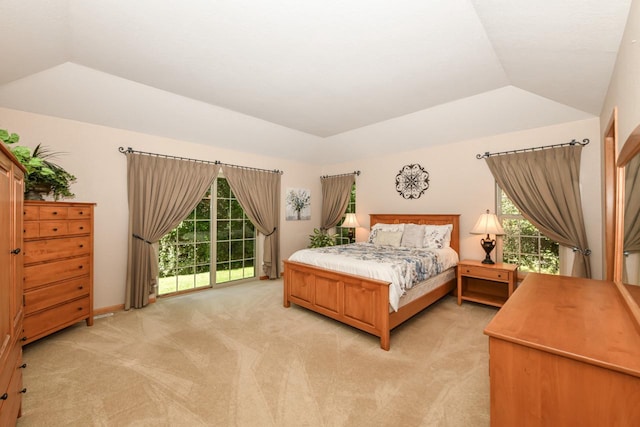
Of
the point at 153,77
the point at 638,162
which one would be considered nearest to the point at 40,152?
the point at 153,77

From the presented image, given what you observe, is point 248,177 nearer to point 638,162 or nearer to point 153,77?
point 153,77

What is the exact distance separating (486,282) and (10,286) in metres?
4.89

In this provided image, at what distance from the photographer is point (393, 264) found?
111 inches

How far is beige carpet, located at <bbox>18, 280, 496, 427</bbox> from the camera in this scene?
173 cm

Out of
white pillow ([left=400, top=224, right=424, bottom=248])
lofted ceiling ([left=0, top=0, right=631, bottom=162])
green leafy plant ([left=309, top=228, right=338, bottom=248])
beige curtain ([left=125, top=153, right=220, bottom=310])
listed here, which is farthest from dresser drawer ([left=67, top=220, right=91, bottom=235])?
white pillow ([left=400, top=224, right=424, bottom=248])

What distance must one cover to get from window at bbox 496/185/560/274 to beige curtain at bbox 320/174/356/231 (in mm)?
2669

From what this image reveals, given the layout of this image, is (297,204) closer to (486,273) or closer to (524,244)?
(486,273)

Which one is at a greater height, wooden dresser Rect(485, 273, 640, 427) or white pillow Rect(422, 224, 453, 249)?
white pillow Rect(422, 224, 453, 249)

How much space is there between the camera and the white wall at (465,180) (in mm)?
3193

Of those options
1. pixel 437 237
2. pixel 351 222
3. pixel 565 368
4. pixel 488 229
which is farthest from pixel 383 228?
pixel 565 368

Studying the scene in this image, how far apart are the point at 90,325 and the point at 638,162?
4.71 meters

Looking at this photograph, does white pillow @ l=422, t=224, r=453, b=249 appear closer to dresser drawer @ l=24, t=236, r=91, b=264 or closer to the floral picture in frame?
the floral picture in frame

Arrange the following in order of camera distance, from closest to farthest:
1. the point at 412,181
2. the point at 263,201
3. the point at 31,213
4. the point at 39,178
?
the point at 31,213 < the point at 39,178 < the point at 412,181 < the point at 263,201

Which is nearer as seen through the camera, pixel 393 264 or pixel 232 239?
pixel 393 264
